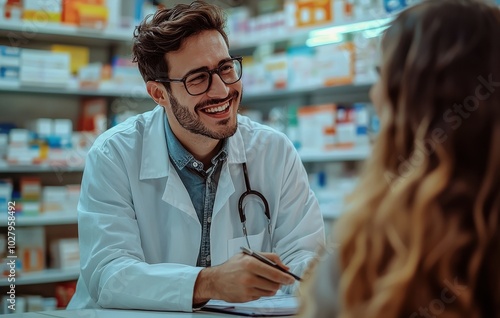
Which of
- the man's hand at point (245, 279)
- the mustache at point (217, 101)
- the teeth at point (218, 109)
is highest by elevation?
the mustache at point (217, 101)

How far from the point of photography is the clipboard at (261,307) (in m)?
1.62

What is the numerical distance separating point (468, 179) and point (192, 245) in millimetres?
1463

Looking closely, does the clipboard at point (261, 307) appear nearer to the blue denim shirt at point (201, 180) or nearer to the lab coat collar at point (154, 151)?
the blue denim shirt at point (201, 180)

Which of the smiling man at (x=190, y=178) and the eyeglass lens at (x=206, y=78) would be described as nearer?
the smiling man at (x=190, y=178)

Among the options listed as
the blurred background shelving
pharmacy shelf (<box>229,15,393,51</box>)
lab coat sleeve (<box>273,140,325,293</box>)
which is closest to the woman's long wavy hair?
lab coat sleeve (<box>273,140,325,293</box>)

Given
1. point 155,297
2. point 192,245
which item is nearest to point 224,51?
point 192,245

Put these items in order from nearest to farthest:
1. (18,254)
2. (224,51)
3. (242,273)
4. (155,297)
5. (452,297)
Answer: (452,297), (242,273), (155,297), (224,51), (18,254)

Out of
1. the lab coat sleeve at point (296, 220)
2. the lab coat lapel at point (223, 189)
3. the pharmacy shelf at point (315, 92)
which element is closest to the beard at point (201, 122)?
the lab coat lapel at point (223, 189)

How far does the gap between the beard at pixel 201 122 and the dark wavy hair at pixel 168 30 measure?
17cm

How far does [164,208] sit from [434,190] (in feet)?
4.93

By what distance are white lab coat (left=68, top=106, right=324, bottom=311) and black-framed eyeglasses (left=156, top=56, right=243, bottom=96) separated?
0.16 m

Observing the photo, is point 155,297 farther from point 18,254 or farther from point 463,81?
point 18,254

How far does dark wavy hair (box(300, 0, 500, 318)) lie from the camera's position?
837mm

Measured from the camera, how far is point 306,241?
219 cm
